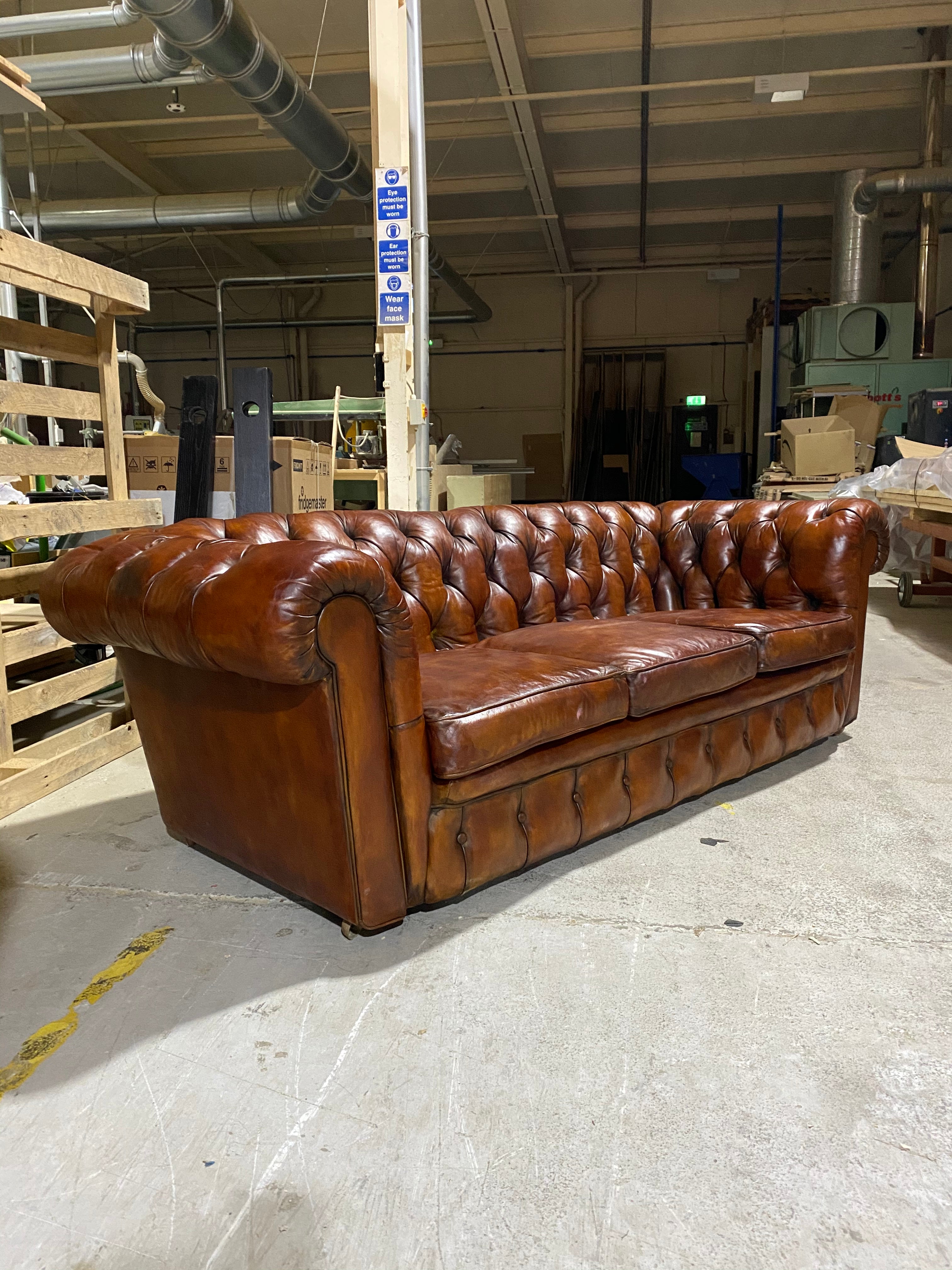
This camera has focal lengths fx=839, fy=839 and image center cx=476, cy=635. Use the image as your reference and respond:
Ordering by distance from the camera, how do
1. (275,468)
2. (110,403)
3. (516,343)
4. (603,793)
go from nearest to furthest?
(603,793) < (110,403) < (275,468) < (516,343)

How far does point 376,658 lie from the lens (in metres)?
1.50

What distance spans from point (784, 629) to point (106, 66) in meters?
5.27

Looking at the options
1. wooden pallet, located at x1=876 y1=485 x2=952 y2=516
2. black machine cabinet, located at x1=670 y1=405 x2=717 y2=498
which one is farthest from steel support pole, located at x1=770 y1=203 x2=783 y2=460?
wooden pallet, located at x1=876 y1=485 x2=952 y2=516

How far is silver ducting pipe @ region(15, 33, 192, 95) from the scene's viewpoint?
493 cm

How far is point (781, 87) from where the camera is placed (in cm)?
571

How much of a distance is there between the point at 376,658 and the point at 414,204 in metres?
3.44

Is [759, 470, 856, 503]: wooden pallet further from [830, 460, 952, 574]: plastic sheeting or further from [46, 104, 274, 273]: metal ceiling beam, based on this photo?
[46, 104, 274, 273]: metal ceiling beam

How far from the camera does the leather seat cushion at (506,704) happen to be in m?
1.62

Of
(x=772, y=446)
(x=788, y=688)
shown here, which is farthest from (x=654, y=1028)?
(x=772, y=446)

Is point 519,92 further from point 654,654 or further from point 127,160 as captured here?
point 654,654

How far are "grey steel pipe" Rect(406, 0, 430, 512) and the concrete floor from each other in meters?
2.43

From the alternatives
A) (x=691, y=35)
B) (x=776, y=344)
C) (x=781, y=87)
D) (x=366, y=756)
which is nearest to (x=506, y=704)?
(x=366, y=756)

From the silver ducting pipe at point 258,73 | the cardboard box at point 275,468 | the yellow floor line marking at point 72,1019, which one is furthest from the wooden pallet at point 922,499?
the silver ducting pipe at point 258,73

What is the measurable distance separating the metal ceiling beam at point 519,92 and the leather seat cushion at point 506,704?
5.16 metres
